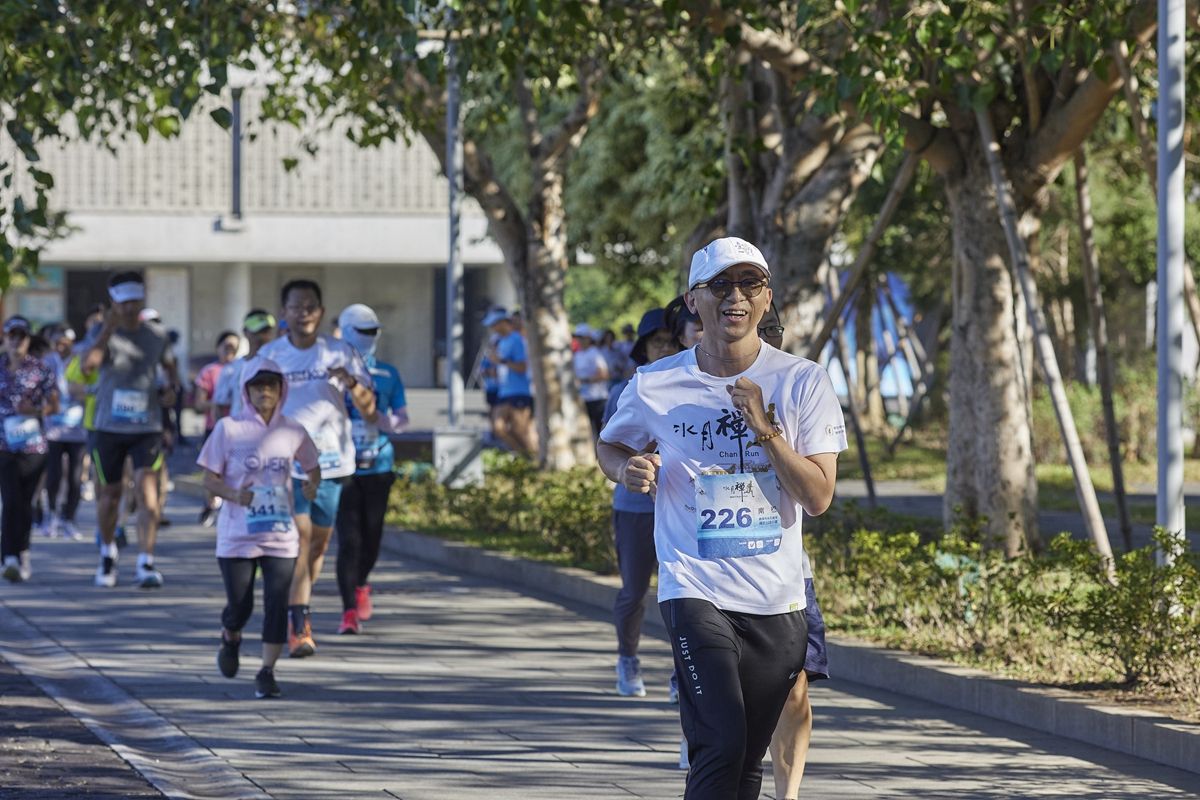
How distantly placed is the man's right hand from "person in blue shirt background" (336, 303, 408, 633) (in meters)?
6.17

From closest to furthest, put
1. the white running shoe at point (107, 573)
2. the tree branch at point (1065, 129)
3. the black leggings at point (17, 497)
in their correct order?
the tree branch at point (1065, 129) → the white running shoe at point (107, 573) → the black leggings at point (17, 497)

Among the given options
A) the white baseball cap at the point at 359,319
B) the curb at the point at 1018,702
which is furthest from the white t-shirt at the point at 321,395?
the curb at the point at 1018,702

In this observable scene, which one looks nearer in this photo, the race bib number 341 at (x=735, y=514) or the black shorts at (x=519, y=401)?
the race bib number 341 at (x=735, y=514)

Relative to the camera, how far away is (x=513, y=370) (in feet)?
80.0

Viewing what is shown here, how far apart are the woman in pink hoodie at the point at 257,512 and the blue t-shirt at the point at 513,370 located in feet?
47.5

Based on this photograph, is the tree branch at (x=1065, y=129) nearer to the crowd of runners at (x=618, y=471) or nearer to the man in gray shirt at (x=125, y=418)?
the crowd of runners at (x=618, y=471)

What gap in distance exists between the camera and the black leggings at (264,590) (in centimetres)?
914

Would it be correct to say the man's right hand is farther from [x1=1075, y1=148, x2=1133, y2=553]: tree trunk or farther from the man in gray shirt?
the man in gray shirt

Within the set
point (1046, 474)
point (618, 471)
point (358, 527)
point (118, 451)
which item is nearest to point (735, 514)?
point (618, 471)

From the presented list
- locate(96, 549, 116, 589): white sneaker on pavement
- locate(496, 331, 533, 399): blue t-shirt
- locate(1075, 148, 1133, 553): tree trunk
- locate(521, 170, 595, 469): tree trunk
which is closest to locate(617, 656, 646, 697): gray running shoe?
locate(1075, 148, 1133, 553): tree trunk

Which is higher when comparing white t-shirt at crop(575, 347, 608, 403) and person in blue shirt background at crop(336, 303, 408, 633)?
white t-shirt at crop(575, 347, 608, 403)

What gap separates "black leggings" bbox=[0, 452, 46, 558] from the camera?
13680mm

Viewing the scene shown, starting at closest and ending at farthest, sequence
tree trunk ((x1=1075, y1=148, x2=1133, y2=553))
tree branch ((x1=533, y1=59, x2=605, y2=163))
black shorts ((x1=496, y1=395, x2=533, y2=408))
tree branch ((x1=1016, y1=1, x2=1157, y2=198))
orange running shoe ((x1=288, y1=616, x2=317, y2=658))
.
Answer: orange running shoe ((x1=288, y1=616, x2=317, y2=658)) < tree trunk ((x1=1075, y1=148, x2=1133, y2=553)) < tree branch ((x1=1016, y1=1, x2=1157, y2=198)) < tree branch ((x1=533, y1=59, x2=605, y2=163)) < black shorts ((x1=496, y1=395, x2=533, y2=408))

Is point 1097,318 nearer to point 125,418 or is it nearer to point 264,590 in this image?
point 264,590
